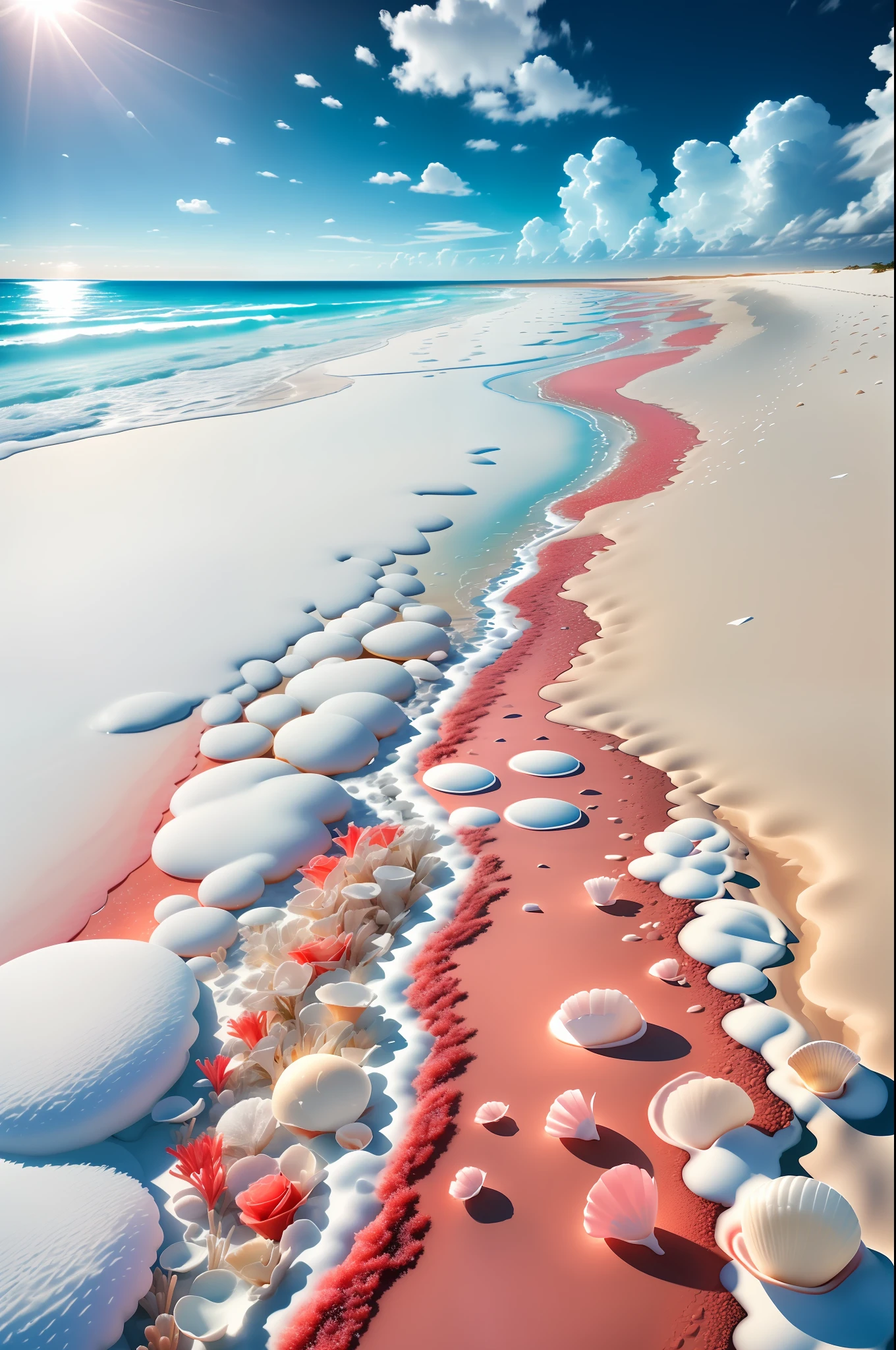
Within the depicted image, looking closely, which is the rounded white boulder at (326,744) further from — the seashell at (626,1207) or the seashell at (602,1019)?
the seashell at (626,1207)

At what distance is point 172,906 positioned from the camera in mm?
2314

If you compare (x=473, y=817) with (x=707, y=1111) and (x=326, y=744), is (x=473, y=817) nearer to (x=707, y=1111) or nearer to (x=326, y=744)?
(x=326, y=744)

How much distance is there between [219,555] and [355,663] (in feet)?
6.55

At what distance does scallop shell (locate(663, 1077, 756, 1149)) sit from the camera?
4.72 feet

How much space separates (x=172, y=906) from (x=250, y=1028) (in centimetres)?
65

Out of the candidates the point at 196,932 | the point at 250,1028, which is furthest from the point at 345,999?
the point at 196,932

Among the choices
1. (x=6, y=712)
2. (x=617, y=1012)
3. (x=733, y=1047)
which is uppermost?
(x=6, y=712)

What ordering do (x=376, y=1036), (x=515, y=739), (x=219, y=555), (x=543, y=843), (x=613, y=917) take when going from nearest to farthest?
1. (x=376, y=1036)
2. (x=613, y=917)
3. (x=543, y=843)
4. (x=515, y=739)
5. (x=219, y=555)

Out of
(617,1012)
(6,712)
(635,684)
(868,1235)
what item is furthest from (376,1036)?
(6,712)

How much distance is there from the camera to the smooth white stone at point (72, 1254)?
1.25m

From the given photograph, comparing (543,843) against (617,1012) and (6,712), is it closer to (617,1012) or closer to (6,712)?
(617,1012)

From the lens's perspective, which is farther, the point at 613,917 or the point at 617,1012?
the point at 613,917

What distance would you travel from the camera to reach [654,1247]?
1.30m

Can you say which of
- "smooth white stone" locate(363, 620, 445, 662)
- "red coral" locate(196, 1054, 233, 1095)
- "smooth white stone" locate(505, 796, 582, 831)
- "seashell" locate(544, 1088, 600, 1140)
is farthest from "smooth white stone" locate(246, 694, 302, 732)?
"seashell" locate(544, 1088, 600, 1140)
